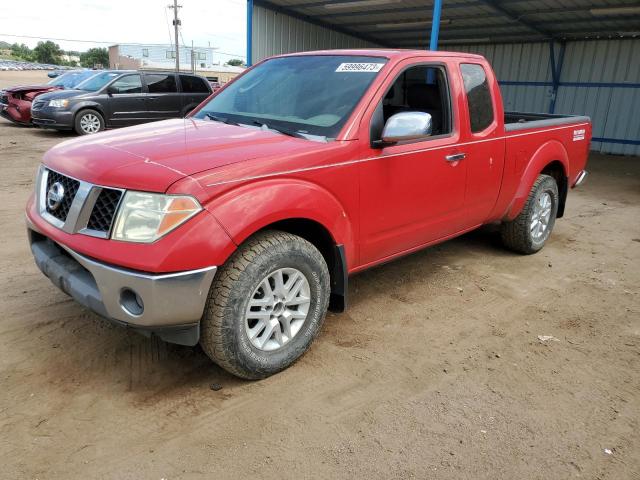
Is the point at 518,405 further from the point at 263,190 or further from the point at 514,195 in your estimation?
the point at 514,195

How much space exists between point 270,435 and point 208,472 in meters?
Answer: 0.36

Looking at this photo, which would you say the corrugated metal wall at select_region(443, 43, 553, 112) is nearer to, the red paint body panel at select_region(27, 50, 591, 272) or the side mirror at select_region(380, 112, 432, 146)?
the red paint body panel at select_region(27, 50, 591, 272)

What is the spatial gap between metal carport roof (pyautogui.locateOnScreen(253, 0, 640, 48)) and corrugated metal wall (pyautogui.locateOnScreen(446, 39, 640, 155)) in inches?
23.4

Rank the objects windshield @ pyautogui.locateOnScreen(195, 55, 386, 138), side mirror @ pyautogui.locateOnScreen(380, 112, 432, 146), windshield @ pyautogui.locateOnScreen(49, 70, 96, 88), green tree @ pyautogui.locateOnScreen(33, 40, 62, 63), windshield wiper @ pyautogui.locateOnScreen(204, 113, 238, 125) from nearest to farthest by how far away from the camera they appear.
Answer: side mirror @ pyautogui.locateOnScreen(380, 112, 432, 146), windshield @ pyautogui.locateOnScreen(195, 55, 386, 138), windshield wiper @ pyautogui.locateOnScreen(204, 113, 238, 125), windshield @ pyautogui.locateOnScreen(49, 70, 96, 88), green tree @ pyautogui.locateOnScreen(33, 40, 62, 63)

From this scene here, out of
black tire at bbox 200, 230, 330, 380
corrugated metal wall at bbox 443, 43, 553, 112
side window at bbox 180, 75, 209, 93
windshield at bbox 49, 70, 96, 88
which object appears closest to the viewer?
black tire at bbox 200, 230, 330, 380

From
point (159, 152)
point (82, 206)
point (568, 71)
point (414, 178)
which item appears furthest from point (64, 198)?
point (568, 71)

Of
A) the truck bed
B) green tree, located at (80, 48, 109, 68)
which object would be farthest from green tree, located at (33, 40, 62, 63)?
the truck bed

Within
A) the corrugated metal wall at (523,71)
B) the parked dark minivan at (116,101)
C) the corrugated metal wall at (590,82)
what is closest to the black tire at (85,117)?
the parked dark minivan at (116,101)

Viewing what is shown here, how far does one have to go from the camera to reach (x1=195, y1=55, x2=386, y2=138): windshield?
10.9 feet

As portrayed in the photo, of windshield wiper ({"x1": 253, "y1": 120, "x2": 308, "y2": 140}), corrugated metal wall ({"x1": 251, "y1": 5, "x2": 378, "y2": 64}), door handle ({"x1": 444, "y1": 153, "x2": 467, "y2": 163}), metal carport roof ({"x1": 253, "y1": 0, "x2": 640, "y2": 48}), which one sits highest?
metal carport roof ({"x1": 253, "y1": 0, "x2": 640, "y2": 48})

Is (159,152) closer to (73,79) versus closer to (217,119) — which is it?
(217,119)

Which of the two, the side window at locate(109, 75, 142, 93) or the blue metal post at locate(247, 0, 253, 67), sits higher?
the blue metal post at locate(247, 0, 253, 67)

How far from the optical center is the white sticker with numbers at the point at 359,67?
11.4 ft

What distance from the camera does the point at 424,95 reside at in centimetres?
430
